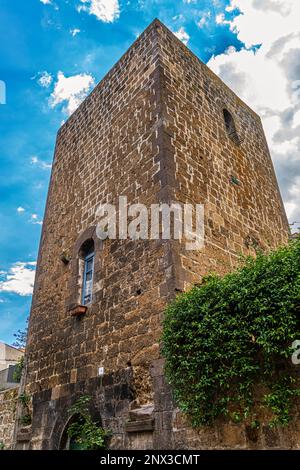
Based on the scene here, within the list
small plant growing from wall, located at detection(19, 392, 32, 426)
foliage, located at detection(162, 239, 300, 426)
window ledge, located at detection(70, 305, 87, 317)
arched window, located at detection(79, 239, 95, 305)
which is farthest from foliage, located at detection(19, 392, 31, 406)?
foliage, located at detection(162, 239, 300, 426)

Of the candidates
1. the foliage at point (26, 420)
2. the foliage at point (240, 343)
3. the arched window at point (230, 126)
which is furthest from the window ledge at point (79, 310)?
the arched window at point (230, 126)

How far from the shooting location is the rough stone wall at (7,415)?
28.4ft

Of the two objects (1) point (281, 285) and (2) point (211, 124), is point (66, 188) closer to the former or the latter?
(2) point (211, 124)

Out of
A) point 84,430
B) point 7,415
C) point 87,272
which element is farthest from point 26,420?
point 87,272

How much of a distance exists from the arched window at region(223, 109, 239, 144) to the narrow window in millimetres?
4765

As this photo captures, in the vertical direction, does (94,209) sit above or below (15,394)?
above

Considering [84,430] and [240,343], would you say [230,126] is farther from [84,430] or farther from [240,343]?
[84,430]

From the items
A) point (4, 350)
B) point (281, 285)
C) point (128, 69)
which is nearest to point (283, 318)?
point (281, 285)

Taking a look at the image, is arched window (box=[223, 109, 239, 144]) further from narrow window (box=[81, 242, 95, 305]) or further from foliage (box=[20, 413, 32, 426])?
foliage (box=[20, 413, 32, 426])

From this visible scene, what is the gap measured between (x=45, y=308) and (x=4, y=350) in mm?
21895

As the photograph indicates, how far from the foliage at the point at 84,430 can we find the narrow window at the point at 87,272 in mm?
1984

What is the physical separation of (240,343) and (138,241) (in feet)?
10.3

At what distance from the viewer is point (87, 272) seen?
826 centimetres
